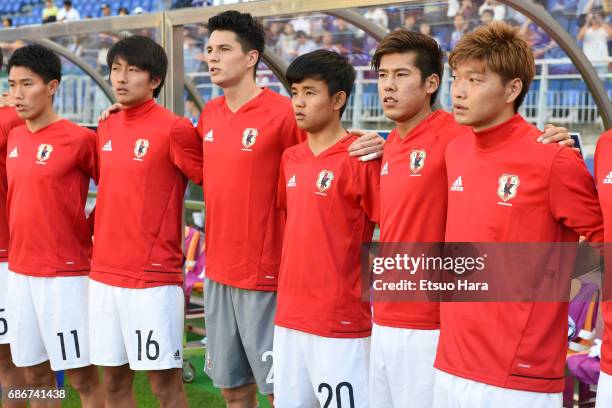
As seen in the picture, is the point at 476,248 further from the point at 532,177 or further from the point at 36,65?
the point at 36,65

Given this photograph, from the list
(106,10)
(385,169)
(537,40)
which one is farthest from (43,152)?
(106,10)

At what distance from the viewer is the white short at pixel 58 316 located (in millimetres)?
4660

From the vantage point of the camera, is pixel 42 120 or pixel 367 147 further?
pixel 42 120

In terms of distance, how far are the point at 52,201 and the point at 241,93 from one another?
122cm

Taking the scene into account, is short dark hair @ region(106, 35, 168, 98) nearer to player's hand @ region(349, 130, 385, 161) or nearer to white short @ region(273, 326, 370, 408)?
player's hand @ region(349, 130, 385, 161)

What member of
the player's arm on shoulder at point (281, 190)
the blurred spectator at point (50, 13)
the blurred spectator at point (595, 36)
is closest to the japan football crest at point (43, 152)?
the player's arm on shoulder at point (281, 190)

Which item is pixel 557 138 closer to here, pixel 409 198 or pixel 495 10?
pixel 409 198

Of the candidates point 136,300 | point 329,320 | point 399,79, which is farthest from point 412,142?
point 136,300

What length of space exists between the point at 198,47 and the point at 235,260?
12.2 feet

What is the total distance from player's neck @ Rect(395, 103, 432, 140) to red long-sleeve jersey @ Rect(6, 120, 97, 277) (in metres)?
1.87

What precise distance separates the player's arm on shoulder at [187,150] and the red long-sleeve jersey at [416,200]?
3.82 ft

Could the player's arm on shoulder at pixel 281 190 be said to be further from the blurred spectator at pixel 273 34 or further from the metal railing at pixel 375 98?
the metal railing at pixel 375 98

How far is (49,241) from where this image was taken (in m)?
4.70

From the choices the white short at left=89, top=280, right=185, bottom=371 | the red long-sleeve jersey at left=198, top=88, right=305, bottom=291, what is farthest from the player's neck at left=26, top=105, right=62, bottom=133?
the red long-sleeve jersey at left=198, top=88, right=305, bottom=291
